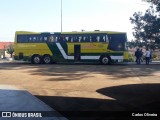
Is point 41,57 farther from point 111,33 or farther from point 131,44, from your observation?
point 131,44

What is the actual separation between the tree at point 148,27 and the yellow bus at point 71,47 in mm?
11806

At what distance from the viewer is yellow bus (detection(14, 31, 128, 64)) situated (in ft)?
86.0

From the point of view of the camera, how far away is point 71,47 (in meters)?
26.9

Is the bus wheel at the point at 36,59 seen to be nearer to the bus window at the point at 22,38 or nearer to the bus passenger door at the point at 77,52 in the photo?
the bus window at the point at 22,38

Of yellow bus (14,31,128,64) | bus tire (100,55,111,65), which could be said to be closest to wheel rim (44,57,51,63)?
yellow bus (14,31,128,64)

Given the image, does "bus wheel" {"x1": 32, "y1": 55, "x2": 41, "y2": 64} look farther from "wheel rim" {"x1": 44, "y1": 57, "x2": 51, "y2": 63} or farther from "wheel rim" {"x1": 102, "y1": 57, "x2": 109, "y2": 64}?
"wheel rim" {"x1": 102, "y1": 57, "x2": 109, "y2": 64}

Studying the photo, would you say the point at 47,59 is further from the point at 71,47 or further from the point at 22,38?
the point at 22,38

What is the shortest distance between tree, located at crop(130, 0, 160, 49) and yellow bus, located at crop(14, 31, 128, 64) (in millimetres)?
11806

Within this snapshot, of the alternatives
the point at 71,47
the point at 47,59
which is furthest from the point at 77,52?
the point at 47,59

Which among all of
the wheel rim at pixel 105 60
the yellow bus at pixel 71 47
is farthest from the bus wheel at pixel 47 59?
the wheel rim at pixel 105 60

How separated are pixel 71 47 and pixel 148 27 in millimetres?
14530

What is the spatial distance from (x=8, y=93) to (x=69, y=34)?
16.9 m

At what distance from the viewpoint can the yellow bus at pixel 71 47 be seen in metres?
26.2

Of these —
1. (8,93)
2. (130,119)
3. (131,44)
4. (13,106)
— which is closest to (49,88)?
(8,93)
